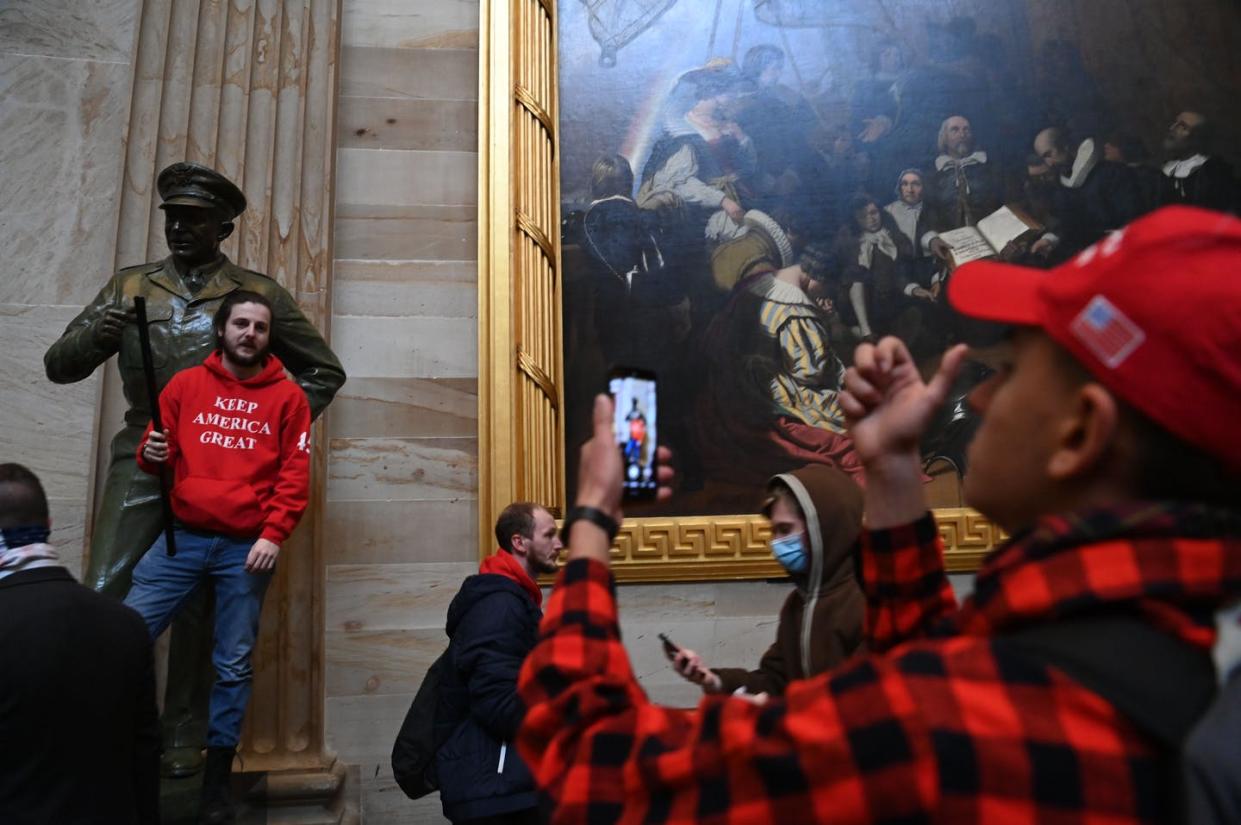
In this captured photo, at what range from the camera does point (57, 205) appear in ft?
18.9

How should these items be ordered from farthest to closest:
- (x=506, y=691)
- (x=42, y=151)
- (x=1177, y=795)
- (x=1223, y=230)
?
1. (x=42, y=151)
2. (x=506, y=691)
3. (x=1223, y=230)
4. (x=1177, y=795)

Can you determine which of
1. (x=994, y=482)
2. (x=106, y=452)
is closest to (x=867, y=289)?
(x=106, y=452)

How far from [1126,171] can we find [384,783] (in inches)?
213

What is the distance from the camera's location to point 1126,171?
261 inches

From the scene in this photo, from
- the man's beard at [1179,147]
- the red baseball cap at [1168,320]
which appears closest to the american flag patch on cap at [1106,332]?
the red baseball cap at [1168,320]

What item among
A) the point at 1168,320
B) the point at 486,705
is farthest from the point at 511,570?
the point at 1168,320

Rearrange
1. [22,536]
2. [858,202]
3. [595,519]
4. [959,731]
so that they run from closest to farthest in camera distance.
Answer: [959,731] → [595,519] → [22,536] → [858,202]

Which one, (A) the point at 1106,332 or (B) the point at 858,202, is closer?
(A) the point at 1106,332

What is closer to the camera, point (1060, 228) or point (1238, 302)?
point (1238, 302)

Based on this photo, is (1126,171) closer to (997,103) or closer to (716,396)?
(997,103)

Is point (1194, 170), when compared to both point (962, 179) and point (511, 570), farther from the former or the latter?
point (511, 570)

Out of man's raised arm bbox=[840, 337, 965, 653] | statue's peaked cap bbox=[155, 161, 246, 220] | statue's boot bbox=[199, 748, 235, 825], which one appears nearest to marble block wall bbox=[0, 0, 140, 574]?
statue's peaked cap bbox=[155, 161, 246, 220]

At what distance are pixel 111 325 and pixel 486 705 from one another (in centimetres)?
228

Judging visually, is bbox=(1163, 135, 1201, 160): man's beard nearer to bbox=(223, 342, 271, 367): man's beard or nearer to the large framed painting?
the large framed painting
